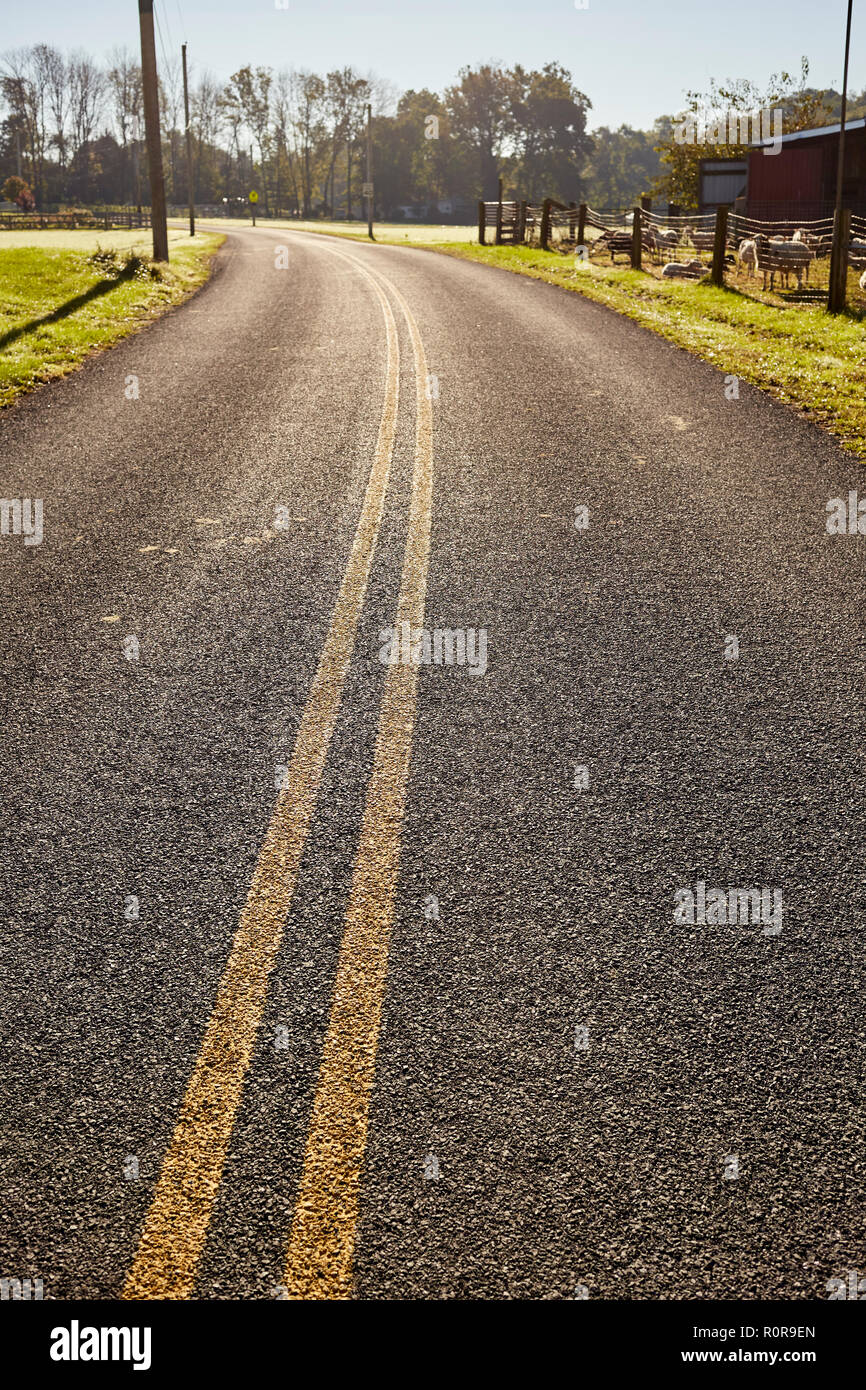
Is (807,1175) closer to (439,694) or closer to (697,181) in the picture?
(439,694)

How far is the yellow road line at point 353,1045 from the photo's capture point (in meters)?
2.30

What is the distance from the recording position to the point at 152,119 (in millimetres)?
23047

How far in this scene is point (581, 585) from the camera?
624 centimetres

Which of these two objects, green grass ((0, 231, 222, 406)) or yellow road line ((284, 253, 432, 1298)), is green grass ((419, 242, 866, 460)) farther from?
green grass ((0, 231, 222, 406))

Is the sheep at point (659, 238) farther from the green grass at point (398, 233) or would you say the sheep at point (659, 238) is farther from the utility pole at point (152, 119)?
the green grass at point (398, 233)

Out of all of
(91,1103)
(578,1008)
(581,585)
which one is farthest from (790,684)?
(91,1103)

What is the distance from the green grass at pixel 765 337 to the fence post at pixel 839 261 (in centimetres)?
29

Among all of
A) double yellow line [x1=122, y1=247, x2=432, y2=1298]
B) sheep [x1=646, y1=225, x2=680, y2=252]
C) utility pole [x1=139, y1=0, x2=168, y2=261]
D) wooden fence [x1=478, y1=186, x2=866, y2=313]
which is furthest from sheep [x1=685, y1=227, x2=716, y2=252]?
double yellow line [x1=122, y1=247, x2=432, y2=1298]

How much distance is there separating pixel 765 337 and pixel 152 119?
15.5m

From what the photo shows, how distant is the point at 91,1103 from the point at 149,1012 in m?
0.33

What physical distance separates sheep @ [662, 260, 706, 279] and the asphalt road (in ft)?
54.1

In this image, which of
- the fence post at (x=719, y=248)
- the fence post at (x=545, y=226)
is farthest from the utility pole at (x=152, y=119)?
the fence post at (x=545, y=226)

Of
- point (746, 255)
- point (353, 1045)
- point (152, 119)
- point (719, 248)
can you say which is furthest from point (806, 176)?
point (353, 1045)
